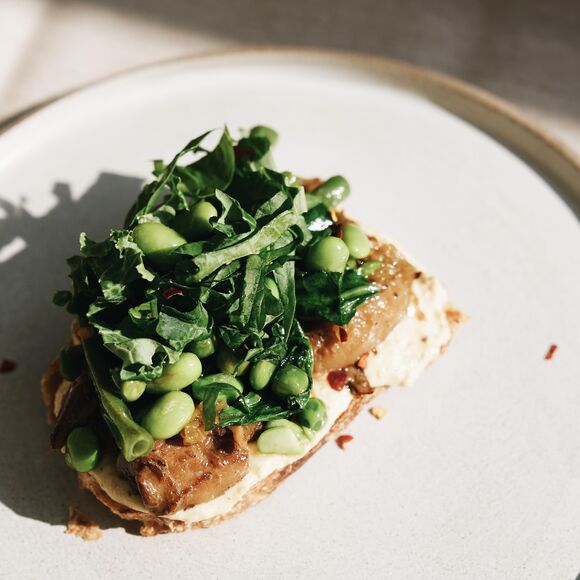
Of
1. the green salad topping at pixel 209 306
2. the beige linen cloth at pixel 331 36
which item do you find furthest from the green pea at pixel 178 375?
the beige linen cloth at pixel 331 36

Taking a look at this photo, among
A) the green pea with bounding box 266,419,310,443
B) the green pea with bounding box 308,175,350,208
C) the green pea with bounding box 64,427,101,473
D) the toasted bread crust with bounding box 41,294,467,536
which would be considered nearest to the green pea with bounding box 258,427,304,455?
the green pea with bounding box 266,419,310,443

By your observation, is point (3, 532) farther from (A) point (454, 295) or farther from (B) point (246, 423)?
(A) point (454, 295)

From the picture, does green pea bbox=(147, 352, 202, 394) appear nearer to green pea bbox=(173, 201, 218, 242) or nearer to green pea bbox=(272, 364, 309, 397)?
green pea bbox=(272, 364, 309, 397)

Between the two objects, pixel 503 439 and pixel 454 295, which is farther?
pixel 454 295

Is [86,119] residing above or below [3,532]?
above

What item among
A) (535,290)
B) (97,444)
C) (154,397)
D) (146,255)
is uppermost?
(535,290)

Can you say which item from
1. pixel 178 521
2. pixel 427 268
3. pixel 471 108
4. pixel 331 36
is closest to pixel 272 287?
pixel 178 521

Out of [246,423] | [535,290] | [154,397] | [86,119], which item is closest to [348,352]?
[246,423]
